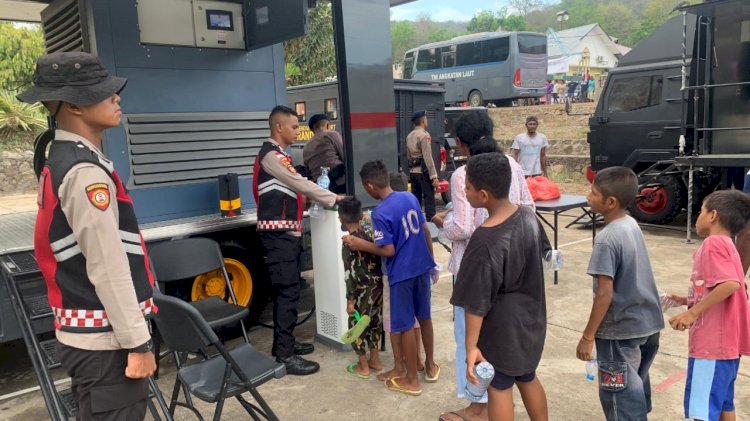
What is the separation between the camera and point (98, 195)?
68.6 inches

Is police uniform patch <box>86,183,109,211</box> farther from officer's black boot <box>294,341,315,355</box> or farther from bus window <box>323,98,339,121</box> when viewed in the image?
bus window <box>323,98,339,121</box>

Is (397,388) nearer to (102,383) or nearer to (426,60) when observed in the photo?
(102,383)

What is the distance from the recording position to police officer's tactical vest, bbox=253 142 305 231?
3693mm

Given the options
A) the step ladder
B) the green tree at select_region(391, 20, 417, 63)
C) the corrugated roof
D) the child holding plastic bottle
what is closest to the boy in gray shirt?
the child holding plastic bottle

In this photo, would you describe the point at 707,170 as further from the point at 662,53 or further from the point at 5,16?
the point at 5,16

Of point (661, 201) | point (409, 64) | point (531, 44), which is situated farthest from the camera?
point (409, 64)

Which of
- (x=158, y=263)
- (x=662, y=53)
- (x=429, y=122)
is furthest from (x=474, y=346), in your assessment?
(x=429, y=122)

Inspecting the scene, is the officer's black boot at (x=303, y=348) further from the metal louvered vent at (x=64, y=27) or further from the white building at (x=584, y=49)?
the white building at (x=584, y=49)

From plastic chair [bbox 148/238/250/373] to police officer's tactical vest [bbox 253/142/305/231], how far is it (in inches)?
14.9

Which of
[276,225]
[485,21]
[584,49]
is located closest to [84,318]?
[276,225]

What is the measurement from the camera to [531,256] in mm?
2188

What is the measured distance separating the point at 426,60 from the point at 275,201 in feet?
70.7

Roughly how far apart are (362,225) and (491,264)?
1458mm

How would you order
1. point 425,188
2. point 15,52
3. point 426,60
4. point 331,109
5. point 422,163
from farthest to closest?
point 426,60, point 15,52, point 331,109, point 425,188, point 422,163
